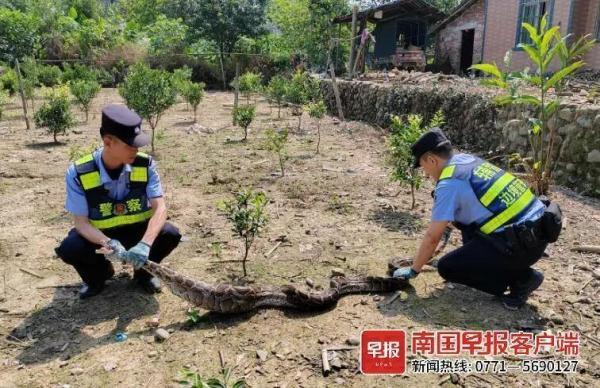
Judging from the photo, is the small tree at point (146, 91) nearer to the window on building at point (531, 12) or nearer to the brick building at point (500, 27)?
the brick building at point (500, 27)

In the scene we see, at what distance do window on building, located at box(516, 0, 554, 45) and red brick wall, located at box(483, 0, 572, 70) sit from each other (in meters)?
0.24

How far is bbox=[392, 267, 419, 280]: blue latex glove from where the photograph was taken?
4.02 m

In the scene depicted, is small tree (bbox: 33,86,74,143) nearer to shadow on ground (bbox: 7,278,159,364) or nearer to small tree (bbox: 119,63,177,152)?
small tree (bbox: 119,63,177,152)

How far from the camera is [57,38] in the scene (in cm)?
2825

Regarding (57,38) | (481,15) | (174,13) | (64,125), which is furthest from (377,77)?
(174,13)

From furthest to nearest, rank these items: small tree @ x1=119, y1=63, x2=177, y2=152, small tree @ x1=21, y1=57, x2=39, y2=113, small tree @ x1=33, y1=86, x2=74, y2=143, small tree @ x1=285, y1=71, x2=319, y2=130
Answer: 1. small tree @ x1=21, y1=57, x2=39, y2=113
2. small tree @ x1=285, y1=71, x2=319, y2=130
3. small tree @ x1=33, y1=86, x2=74, y2=143
4. small tree @ x1=119, y1=63, x2=177, y2=152

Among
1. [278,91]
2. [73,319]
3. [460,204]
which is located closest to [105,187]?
[73,319]

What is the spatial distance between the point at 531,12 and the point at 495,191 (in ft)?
46.7

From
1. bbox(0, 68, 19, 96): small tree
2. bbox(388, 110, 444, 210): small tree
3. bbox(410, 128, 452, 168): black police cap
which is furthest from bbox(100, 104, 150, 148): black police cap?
bbox(0, 68, 19, 96): small tree

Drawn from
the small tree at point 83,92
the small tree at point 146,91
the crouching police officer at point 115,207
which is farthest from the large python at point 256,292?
the small tree at point 83,92

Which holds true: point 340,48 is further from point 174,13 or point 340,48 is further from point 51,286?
Result: point 51,286

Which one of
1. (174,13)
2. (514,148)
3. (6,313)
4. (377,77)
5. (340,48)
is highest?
(174,13)

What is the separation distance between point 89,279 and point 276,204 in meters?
2.98

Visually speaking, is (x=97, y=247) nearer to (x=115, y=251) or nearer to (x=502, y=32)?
(x=115, y=251)
